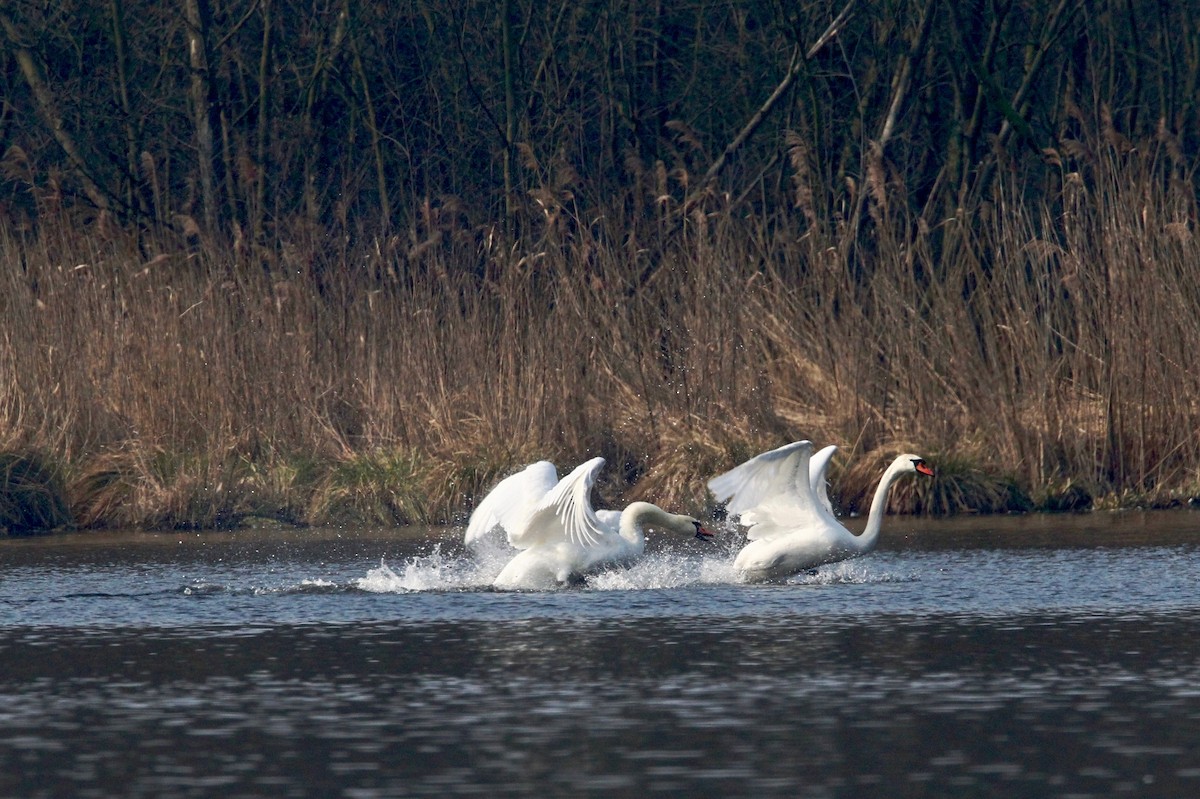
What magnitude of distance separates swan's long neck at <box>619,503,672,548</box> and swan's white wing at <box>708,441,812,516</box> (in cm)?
41

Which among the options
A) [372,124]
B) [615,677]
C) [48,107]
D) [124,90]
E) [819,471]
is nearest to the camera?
[615,677]

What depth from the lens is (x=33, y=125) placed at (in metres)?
23.0

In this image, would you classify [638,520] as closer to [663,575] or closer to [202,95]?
[663,575]

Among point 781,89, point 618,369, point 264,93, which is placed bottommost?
point 618,369

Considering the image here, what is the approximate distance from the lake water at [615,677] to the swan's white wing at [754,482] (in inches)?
17.5

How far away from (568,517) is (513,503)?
39 centimetres

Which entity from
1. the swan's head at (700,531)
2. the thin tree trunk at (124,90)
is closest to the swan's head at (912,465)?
the swan's head at (700,531)

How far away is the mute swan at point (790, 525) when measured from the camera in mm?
10531

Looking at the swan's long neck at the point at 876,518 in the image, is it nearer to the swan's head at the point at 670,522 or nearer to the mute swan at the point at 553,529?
the swan's head at the point at 670,522

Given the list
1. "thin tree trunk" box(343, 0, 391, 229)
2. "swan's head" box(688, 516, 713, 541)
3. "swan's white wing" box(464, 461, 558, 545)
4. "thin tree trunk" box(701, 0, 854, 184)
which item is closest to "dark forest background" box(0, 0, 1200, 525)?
"thin tree trunk" box(701, 0, 854, 184)

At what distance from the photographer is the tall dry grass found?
14141mm

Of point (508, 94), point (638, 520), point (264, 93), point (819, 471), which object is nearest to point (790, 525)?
point (819, 471)

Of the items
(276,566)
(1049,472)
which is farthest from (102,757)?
(1049,472)

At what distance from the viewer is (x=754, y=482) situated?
10.8m
